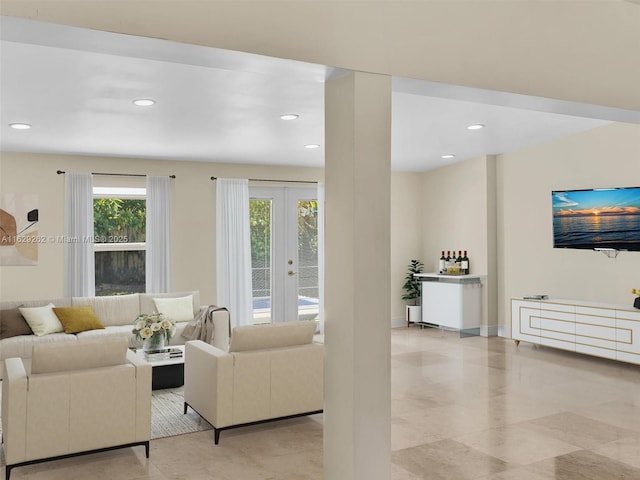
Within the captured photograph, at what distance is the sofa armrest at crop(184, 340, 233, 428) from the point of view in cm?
416

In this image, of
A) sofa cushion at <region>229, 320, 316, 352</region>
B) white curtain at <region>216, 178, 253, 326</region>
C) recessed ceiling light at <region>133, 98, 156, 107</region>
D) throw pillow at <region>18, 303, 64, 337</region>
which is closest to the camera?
sofa cushion at <region>229, 320, 316, 352</region>

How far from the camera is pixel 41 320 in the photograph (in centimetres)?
625

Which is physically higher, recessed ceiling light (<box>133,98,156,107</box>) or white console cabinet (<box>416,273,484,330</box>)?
recessed ceiling light (<box>133,98,156,107</box>)

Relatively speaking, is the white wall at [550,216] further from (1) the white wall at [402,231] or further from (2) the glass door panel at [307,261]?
(2) the glass door panel at [307,261]

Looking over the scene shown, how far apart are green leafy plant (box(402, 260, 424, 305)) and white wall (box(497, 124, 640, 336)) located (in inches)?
54.8

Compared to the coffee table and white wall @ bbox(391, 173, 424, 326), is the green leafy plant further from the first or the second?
the coffee table

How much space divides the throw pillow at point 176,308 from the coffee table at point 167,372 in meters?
1.46

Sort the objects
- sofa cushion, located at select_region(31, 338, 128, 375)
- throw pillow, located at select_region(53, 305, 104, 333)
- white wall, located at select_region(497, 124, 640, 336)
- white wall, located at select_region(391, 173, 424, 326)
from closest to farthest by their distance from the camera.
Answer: sofa cushion, located at select_region(31, 338, 128, 375), throw pillow, located at select_region(53, 305, 104, 333), white wall, located at select_region(497, 124, 640, 336), white wall, located at select_region(391, 173, 424, 326)

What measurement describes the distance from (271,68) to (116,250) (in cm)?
552

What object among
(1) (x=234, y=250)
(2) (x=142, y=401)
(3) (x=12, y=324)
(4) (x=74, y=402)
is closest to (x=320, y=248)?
(1) (x=234, y=250)

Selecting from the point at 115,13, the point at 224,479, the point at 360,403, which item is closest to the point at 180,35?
the point at 115,13

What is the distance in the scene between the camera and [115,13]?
7.18 feet

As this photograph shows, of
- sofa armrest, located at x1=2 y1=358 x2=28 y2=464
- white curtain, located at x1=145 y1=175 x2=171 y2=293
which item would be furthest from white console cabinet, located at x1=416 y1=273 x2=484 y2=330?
sofa armrest, located at x1=2 y1=358 x2=28 y2=464

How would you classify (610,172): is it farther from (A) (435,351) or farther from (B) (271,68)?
(B) (271,68)
